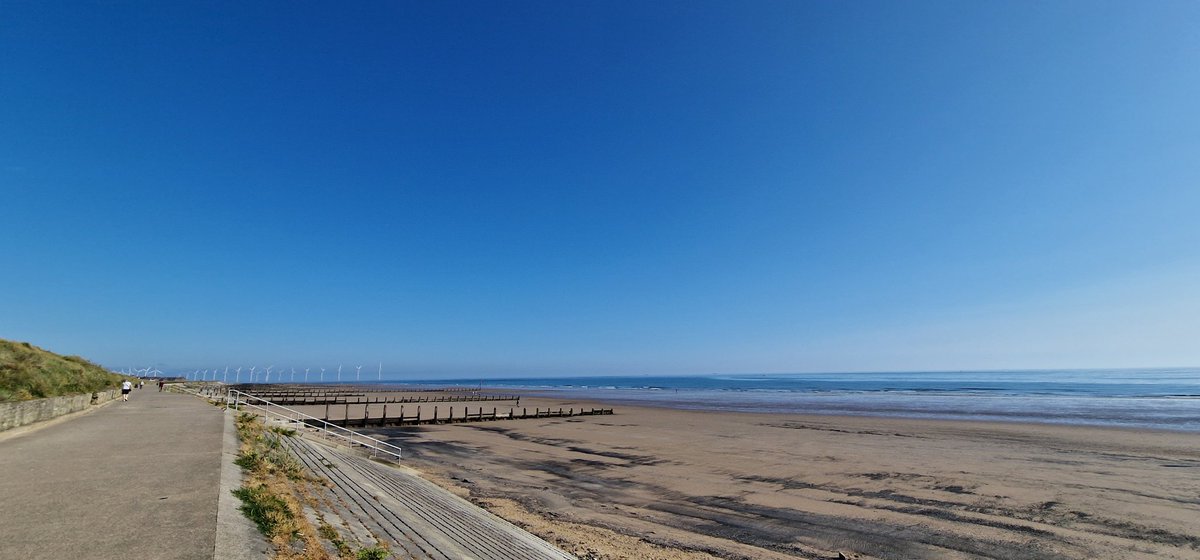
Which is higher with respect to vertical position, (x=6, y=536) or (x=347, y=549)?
(x=6, y=536)

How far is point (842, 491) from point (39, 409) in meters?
29.8

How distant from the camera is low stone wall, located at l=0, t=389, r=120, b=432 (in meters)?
16.0

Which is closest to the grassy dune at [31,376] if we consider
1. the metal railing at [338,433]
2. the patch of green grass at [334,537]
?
the metal railing at [338,433]

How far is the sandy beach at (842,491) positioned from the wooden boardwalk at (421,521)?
1.55 m

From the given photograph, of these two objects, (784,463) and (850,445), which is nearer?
(784,463)

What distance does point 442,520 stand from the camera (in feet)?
38.1

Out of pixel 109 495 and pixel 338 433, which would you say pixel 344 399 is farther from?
pixel 109 495

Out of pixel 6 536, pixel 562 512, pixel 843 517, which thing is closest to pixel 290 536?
pixel 6 536

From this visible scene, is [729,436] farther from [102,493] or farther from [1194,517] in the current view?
[102,493]

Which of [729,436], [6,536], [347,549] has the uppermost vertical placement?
[6,536]

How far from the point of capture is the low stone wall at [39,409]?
52.3 feet

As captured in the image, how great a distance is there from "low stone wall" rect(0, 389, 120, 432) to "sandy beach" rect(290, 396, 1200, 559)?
13588mm

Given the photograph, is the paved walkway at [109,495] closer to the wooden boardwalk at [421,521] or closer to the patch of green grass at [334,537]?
the patch of green grass at [334,537]

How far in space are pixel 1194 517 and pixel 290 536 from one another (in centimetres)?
2441
